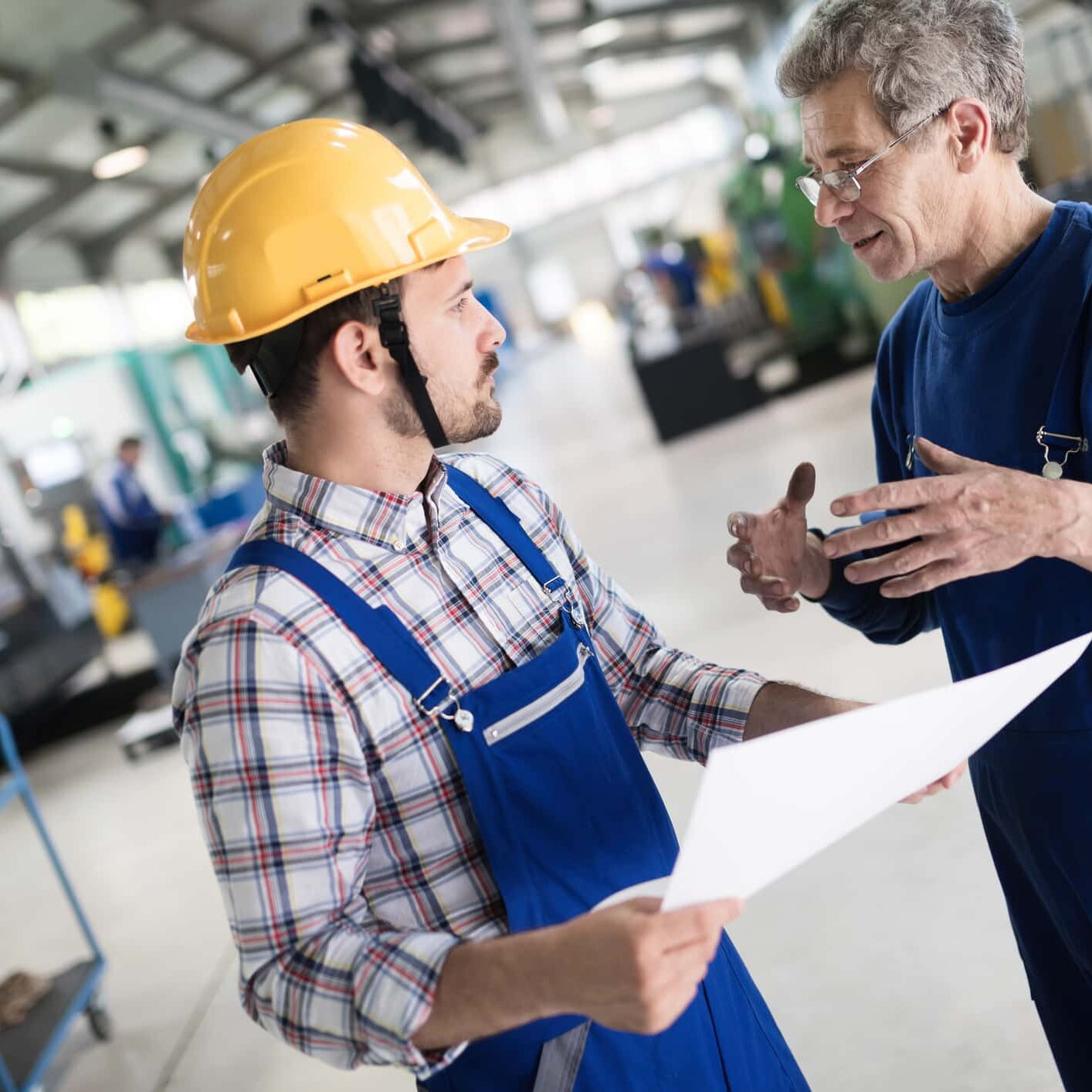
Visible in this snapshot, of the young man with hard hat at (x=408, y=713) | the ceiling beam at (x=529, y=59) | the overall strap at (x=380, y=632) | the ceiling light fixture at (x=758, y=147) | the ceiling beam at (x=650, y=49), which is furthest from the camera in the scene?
the ceiling beam at (x=650, y=49)

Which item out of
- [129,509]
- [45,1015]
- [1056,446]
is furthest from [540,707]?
[129,509]

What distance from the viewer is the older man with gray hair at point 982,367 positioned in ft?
4.48

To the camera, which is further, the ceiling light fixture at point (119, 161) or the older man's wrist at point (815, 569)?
the ceiling light fixture at point (119, 161)

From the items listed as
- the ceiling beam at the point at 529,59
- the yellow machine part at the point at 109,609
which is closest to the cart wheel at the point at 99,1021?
the yellow machine part at the point at 109,609

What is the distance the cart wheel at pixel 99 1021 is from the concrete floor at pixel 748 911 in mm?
51

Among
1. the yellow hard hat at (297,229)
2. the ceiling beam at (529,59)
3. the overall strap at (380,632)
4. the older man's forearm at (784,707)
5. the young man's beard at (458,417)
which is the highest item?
the ceiling beam at (529,59)

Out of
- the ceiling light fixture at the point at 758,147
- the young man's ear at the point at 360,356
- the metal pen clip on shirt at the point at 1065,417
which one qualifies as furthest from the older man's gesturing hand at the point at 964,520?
the ceiling light fixture at the point at 758,147

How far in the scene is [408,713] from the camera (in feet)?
4.18

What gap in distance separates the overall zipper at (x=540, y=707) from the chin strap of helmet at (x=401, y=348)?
0.35 metres

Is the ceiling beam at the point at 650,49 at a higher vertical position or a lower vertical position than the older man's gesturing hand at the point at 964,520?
higher

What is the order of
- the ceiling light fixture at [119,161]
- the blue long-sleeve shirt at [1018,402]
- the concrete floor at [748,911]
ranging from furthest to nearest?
the ceiling light fixture at [119,161]
the concrete floor at [748,911]
the blue long-sleeve shirt at [1018,402]

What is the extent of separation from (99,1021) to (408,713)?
3472 millimetres

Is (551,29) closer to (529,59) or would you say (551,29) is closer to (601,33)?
(601,33)

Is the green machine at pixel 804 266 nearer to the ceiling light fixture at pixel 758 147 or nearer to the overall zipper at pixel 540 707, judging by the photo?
the ceiling light fixture at pixel 758 147
